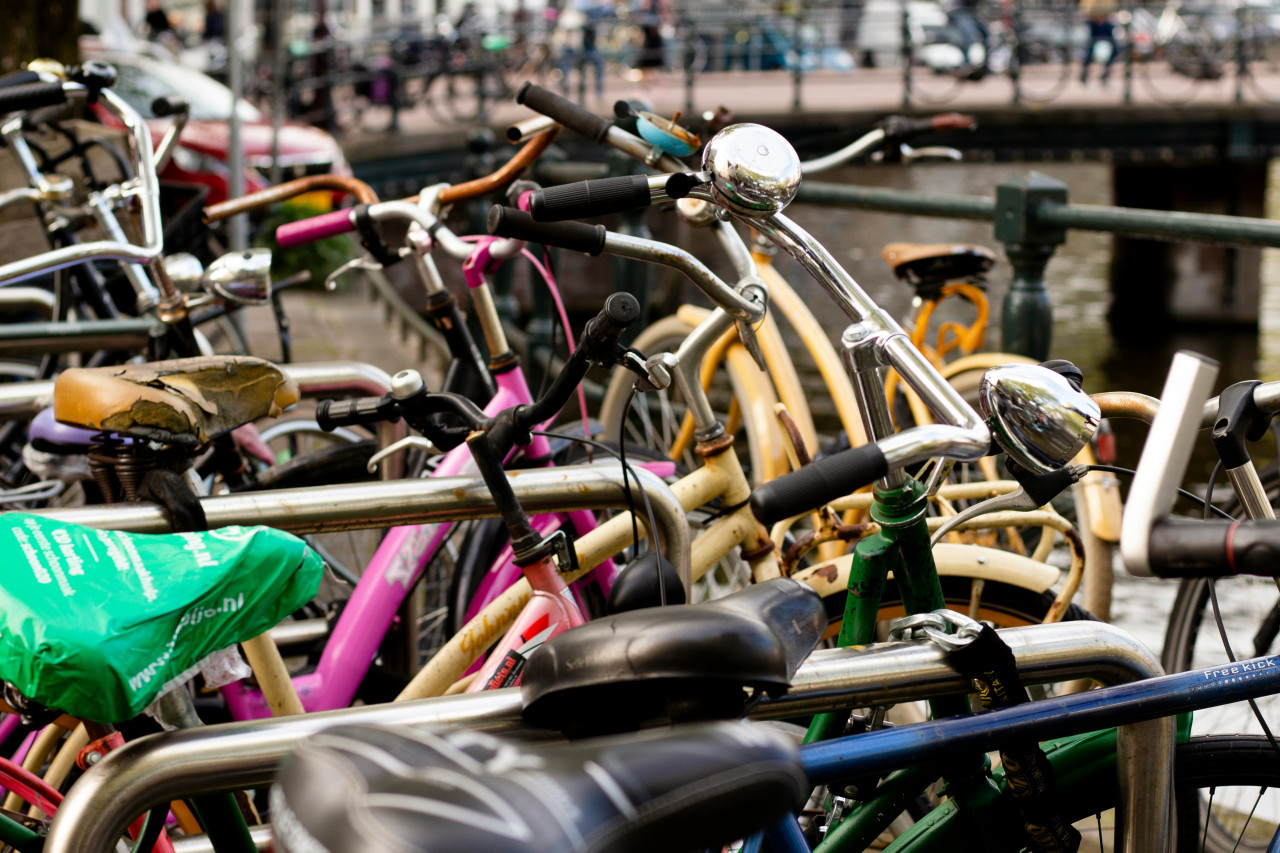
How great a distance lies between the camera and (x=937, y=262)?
13.0ft

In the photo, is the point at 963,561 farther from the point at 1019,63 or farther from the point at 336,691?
the point at 1019,63

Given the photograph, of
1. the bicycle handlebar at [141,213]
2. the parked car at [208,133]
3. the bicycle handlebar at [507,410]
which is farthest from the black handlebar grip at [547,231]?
the parked car at [208,133]

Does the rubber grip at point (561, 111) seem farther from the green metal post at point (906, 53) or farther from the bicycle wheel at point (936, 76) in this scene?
the bicycle wheel at point (936, 76)

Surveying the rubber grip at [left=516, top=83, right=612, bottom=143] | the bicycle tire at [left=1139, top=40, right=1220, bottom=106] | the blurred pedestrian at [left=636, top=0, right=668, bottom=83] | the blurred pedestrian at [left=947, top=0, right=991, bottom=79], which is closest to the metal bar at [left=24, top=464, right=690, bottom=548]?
the rubber grip at [left=516, top=83, right=612, bottom=143]

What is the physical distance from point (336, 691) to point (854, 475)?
4.56 feet

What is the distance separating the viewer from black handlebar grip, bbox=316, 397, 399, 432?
6.97 feet

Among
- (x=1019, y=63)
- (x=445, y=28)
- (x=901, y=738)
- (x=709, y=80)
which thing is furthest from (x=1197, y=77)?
(x=901, y=738)

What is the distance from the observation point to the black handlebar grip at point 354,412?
83.6 inches

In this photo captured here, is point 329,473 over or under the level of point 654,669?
under

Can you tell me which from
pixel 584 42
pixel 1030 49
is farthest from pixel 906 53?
pixel 584 42

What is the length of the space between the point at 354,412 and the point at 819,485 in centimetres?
96

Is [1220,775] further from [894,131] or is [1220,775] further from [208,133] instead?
[208,133]

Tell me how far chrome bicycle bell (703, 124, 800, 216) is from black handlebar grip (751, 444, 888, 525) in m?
0.47

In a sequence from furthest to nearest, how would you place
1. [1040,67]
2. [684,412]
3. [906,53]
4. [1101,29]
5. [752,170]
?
[1040,67] < [1101,29] < [906,53] < [684,412] < [752,170]
